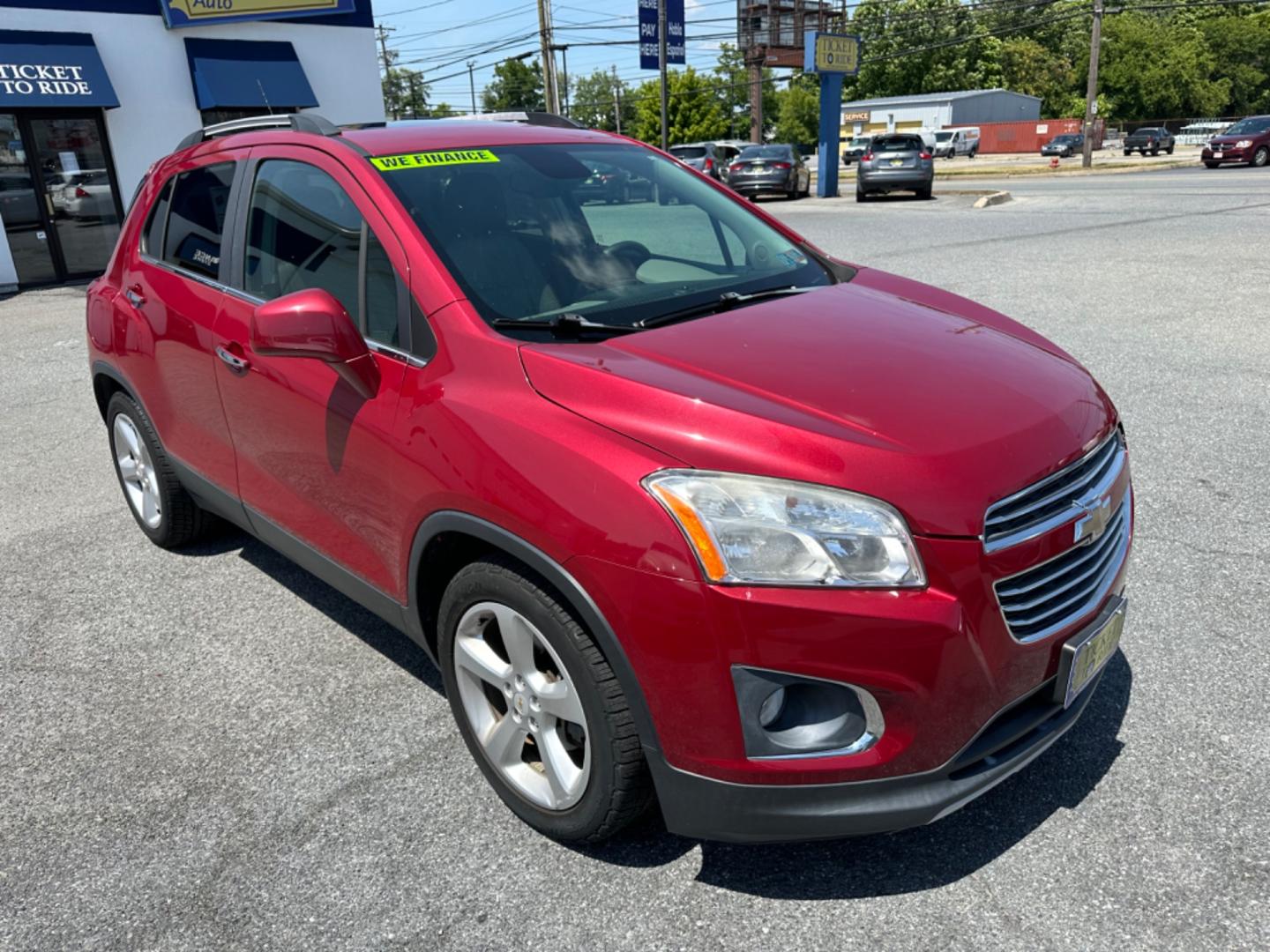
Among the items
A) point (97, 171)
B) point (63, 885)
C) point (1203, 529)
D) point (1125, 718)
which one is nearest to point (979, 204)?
point (97, 171)

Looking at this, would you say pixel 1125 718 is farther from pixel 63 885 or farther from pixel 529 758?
pixel 63 885

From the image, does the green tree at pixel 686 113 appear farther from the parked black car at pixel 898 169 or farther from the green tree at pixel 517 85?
the green tree at pixel 517 85

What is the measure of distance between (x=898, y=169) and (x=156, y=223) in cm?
2351

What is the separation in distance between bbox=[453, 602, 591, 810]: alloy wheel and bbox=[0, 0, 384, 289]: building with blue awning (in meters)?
13.2

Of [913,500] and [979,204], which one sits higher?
[913,500]

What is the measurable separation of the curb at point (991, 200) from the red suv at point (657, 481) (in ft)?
66.6

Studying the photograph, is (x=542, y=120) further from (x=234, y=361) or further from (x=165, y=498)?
(x=165, y=498)

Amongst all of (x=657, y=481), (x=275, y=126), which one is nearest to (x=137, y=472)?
(x=275, y=126)

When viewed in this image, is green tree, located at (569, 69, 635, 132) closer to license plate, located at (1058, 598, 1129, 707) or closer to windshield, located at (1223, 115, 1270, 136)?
windshield, located at (1223, 115, 1270, 136)

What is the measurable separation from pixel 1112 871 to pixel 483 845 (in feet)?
5.20

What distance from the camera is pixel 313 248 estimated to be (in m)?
3.17

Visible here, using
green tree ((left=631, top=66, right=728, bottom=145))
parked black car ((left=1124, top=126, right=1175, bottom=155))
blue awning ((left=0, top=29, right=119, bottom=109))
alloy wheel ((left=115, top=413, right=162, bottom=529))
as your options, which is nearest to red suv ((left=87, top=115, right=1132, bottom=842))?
alloy wheel ((left=115, top=413, right=162, bottom=529))

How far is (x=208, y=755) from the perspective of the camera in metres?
3.06

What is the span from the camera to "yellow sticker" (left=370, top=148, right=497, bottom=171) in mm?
3053
